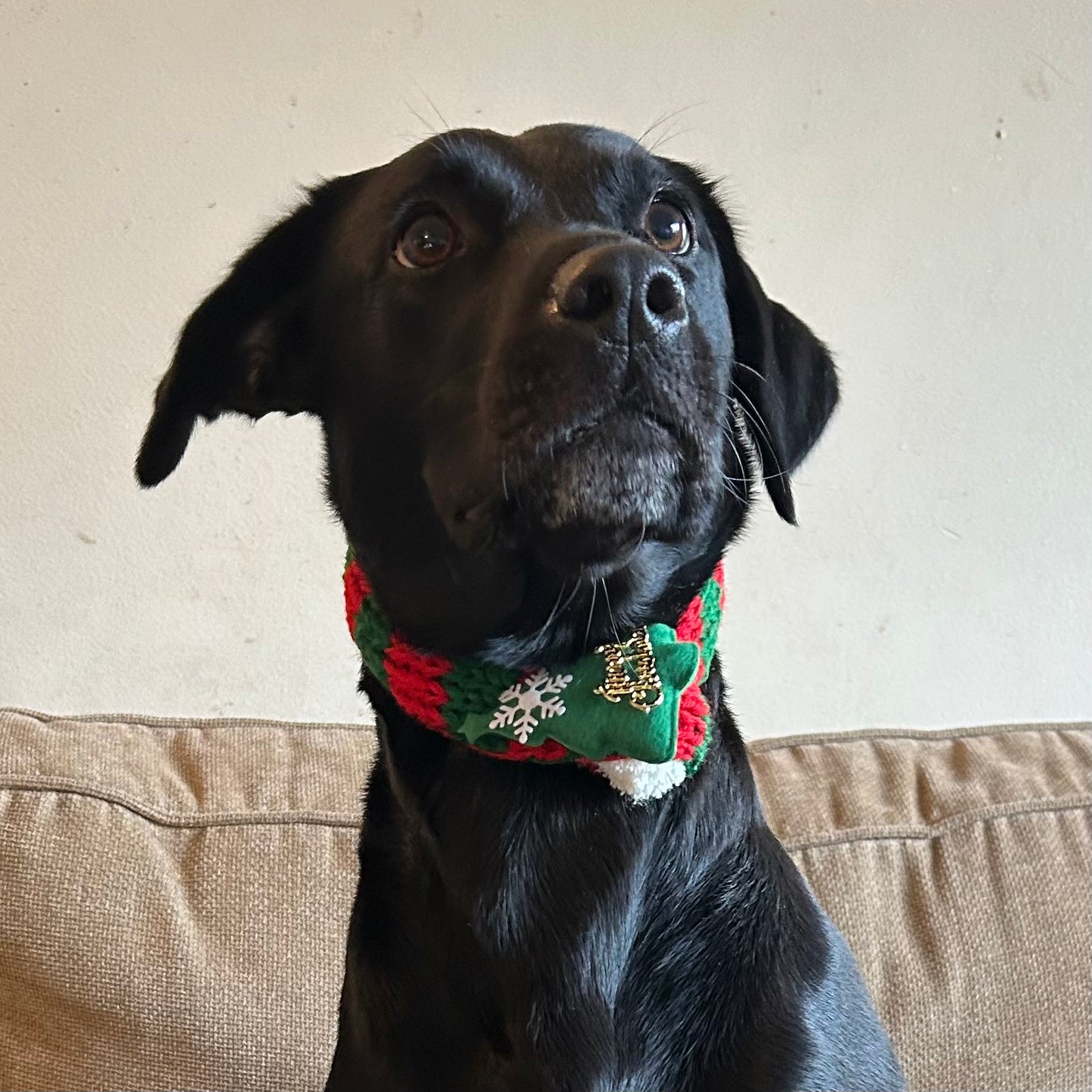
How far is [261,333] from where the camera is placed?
3.01 ft

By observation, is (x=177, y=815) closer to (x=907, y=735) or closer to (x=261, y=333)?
(x=261, y=333)

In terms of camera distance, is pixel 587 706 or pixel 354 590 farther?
pixel 354 590

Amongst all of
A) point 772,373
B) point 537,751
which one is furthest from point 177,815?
point 772,373

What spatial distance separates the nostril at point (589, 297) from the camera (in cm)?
63

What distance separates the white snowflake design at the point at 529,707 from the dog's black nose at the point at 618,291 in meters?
0.24

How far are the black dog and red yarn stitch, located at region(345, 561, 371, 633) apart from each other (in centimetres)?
1

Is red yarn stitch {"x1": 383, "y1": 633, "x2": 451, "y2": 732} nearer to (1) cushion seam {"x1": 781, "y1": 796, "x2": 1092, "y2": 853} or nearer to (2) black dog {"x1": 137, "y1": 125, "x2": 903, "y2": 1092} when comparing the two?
(2) black dog {"x1": 137, "y1": 125, "x2": 903, "y2": 1092}

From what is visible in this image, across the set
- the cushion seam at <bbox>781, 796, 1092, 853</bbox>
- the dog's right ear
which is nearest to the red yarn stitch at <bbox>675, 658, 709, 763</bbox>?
the dog's right ear

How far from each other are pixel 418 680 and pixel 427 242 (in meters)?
0.32

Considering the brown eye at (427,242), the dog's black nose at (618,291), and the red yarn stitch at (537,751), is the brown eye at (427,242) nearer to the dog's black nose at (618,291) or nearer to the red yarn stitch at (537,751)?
the dog's black nose at (618,291)

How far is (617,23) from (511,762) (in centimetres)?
142

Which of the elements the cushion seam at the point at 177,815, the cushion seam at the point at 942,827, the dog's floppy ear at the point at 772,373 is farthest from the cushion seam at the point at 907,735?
the dog's floppy ear at the point at 772,373

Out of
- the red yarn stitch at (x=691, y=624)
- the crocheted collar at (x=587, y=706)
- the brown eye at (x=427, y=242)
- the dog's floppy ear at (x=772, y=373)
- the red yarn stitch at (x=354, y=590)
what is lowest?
the crocheted collar at (x=587, y=706)

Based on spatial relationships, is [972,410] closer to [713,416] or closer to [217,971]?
[713,416]
